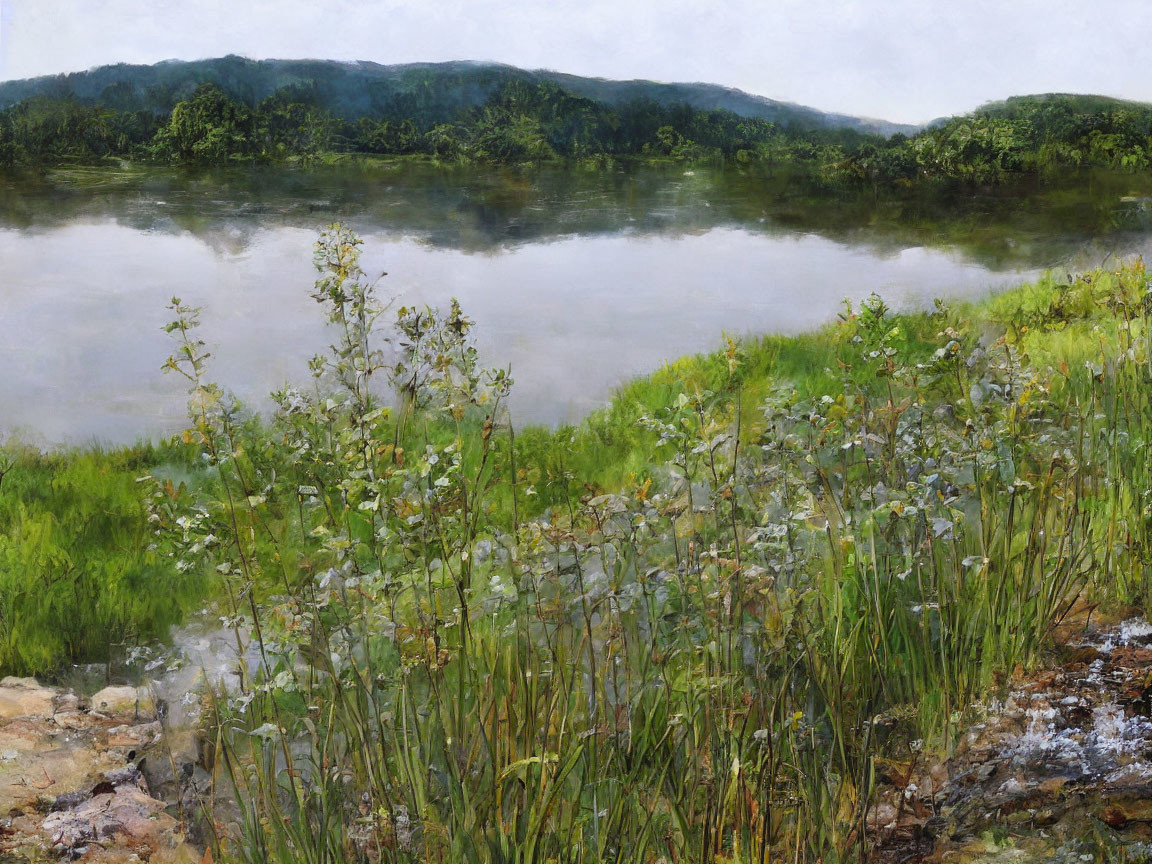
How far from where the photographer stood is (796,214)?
3350 mm

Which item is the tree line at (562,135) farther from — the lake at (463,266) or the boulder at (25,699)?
the boulder at (25,699)

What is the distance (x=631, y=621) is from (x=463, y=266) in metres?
1.51

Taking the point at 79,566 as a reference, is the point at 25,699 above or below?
below

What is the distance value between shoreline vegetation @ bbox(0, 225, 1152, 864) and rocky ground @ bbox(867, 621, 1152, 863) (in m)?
0.07

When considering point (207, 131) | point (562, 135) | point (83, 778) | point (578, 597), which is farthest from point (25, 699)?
point (562, 135)

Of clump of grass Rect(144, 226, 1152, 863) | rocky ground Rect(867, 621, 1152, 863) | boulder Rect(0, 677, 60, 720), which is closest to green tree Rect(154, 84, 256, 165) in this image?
clump of grass Rect(144, 226, 1152, 863)

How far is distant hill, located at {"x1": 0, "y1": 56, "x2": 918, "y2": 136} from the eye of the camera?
2.71 m

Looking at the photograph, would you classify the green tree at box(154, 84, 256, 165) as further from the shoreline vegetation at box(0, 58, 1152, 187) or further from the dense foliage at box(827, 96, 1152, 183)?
the dense foliage at box(827, 96, 1152, 183)

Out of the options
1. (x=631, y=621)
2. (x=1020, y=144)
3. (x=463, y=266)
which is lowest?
(x=631, y=621)

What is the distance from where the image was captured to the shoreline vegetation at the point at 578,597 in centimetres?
159

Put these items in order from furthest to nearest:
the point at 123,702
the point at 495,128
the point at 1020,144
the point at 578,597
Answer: the point at 1020,144, the point at 495,128, the point at 123,702, the point at 578,597

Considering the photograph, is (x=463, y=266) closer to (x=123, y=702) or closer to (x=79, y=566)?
(x=79, y=566)

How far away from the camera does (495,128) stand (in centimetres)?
298

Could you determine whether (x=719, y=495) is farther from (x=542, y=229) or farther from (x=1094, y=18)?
(x=1094, y=18)
